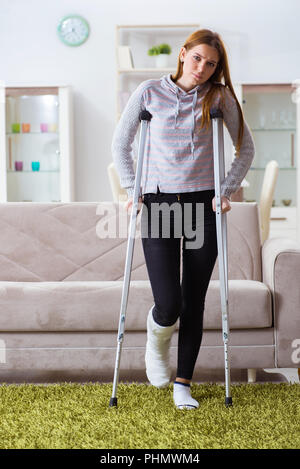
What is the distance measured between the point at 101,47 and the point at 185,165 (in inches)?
173

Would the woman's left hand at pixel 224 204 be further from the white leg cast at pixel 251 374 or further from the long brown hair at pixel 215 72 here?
the white leg cast at pixel 251 374

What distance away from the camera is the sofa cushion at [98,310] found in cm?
246

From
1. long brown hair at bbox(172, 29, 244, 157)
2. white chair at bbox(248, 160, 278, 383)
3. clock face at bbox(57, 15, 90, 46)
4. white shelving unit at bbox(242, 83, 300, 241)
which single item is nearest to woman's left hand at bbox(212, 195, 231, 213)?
long brown hair at bbox(172, 29, 244, 157)

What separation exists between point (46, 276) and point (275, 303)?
1.17 m

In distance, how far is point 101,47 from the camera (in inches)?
237

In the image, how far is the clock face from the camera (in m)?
5.97

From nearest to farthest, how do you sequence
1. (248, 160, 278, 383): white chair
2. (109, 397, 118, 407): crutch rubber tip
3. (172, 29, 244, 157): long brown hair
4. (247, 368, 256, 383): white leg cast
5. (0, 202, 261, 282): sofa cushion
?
1. (172, 29, 244, 157): long brown hair
2. (109, 397, 118, 407): crutch rubber tip
3. (247, 368, 256, 383): white leg cast
4. (0, 202, 261, 282): sofa cushion
5. (248, 160, 278, 383): white chair

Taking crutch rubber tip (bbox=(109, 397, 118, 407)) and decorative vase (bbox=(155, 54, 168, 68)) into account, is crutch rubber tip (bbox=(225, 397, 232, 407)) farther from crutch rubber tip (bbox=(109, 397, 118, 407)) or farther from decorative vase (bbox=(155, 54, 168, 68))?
decorative vase (bbox=(155, 54, 168, 68))

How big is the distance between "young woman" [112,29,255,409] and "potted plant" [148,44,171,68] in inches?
153

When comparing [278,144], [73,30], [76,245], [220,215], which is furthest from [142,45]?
[220,215]

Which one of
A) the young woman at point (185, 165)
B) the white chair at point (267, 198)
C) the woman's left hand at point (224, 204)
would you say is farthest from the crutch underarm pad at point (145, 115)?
the white chair at point (267, 198)

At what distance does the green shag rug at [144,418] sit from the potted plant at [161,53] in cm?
409

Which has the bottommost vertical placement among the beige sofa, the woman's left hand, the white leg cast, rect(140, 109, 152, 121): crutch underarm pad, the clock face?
the white leg cast

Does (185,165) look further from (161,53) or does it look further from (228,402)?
(161,53)
